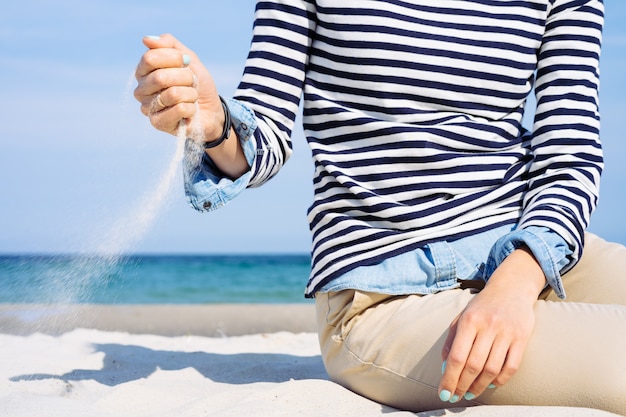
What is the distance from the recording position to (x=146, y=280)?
61.5 ft

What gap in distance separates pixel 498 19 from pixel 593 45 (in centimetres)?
32

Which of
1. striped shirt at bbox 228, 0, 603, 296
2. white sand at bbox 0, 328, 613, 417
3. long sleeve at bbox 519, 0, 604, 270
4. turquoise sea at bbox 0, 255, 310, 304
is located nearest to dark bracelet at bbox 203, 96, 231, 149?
striped shirt at bbox 228, 0, 603, 296

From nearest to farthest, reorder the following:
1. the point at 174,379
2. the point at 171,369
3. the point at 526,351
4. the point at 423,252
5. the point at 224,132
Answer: the point at 526,351 < the point at 224,132 < the point at 423,252 < the point at 174,379 < the point at 171,369

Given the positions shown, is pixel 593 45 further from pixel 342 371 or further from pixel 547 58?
pixel 342 371

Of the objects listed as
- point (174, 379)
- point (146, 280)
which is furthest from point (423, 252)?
point (146, 280)

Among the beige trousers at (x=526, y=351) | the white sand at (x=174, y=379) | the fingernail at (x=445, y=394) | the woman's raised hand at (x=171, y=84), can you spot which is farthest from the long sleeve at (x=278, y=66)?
the fingernail at (x=445, y=394)

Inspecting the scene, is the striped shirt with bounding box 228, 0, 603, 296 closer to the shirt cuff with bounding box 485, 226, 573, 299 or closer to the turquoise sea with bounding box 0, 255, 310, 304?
the shirt cuff with bounding box 485, 226, 573, 299

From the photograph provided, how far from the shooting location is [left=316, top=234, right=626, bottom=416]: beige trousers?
1.44 metres

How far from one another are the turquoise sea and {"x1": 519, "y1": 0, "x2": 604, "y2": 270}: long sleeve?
1.04 m

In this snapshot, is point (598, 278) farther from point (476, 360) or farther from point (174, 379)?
point (174, 379)

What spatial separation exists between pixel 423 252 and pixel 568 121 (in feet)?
1.86

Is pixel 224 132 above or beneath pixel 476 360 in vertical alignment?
above

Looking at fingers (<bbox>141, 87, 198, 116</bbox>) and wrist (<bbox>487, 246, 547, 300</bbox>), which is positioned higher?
fingers (<bbox>141, 87, 198, 116</bbox>)

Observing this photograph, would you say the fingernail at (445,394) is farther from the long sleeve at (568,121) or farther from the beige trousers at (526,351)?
the long sleeve at (568,121)
